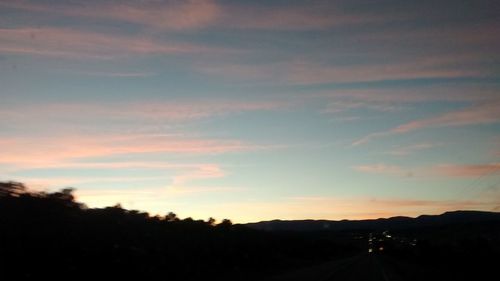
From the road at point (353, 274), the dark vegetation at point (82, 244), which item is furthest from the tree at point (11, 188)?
the road at point (353, 274)

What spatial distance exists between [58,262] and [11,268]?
83.7 inches

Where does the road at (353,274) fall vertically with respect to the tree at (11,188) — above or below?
below

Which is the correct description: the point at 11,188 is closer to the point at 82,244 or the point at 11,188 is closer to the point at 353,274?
the point at 82,244

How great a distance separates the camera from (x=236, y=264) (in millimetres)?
41375

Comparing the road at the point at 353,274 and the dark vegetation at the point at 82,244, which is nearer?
the dark vegetation at the point at 82,244

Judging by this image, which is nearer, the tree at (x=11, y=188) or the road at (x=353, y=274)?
the tree at (x=11, y=188)

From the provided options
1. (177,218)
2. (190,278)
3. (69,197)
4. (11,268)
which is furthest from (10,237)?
(177,218)

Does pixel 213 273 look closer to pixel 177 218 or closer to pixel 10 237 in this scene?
pixel 177 218

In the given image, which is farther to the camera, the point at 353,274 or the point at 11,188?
the point at 353,274

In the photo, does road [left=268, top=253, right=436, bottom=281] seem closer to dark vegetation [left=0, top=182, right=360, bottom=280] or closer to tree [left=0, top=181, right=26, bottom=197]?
dark vegetation [left=0, top=182, right=360, bottom=280]

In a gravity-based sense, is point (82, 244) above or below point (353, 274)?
above

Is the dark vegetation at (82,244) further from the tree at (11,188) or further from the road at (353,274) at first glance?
the road at (353,274)

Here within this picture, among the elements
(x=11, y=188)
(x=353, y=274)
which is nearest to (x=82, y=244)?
(x=11, y=188)

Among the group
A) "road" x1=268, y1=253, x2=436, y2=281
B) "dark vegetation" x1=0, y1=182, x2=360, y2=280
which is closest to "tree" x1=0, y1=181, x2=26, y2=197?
"dark vegetation" x1=0, y1=182, x2=360, y2=280
